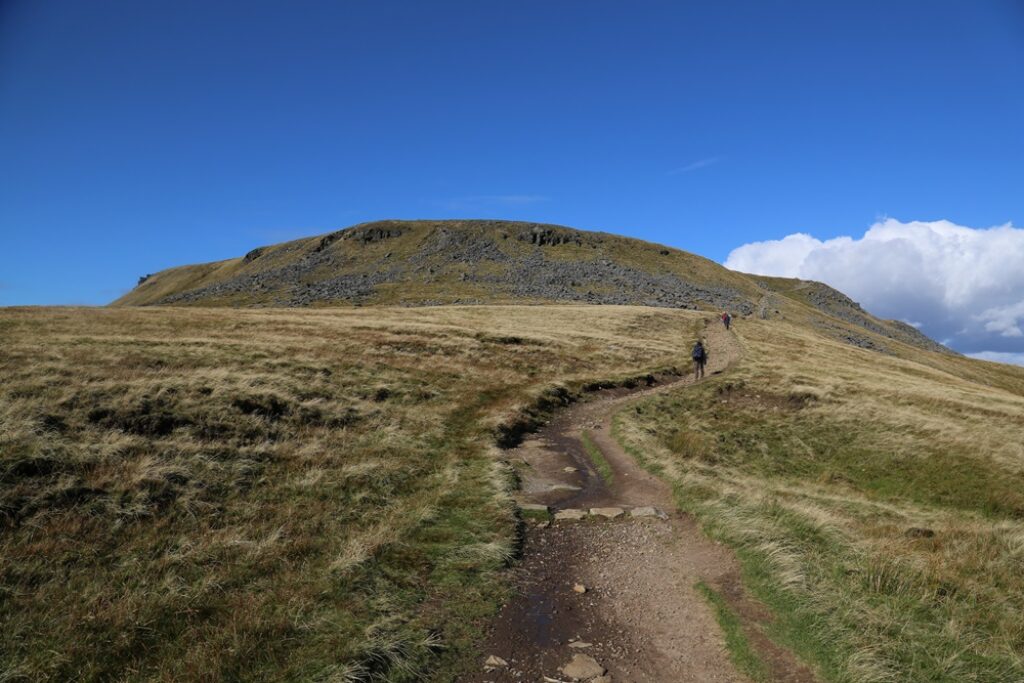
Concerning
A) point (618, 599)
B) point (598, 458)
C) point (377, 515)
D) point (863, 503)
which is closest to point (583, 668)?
point (618, 599)

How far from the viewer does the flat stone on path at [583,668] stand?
8.02 metres

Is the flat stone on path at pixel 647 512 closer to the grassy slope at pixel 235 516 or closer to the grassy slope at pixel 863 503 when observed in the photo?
the grassy slope at pixel 863 503

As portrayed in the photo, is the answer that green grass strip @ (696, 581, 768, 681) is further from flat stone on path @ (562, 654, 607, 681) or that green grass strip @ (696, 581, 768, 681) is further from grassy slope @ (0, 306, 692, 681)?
grassy slope @ (0, 306, 692, 681)

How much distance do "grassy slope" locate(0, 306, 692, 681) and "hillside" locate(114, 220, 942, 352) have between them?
64734 mm

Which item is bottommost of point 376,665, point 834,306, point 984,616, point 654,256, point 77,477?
point 376,665

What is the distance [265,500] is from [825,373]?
3991 centimetres

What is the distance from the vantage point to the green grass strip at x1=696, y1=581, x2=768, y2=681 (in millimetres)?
7961

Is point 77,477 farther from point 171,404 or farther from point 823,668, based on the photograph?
point 823,668

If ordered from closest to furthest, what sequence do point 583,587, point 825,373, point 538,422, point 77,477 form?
point 583,587 → point 77,477 → point 538,422 → point 825,373

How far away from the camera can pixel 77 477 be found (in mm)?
11883

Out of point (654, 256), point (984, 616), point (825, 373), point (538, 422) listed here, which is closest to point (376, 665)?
point (984, 616)

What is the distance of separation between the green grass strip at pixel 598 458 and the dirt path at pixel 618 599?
23.7 inches

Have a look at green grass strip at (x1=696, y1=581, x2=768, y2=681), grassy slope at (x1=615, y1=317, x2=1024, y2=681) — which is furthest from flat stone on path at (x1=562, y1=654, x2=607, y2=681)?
grassy slope at (x1=615, y1=317, x2=1024, y2=681)

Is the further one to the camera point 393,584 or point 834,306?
point 834,306
